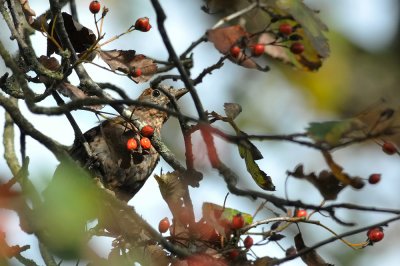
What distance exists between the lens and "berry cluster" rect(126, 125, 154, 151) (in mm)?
4016

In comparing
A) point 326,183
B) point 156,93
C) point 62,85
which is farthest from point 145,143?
point 156,93

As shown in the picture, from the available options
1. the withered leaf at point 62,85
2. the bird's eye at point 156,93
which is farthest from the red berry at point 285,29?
the bird's eye at point 156,93

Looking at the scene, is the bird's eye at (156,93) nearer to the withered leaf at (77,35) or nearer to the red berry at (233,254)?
the withered leaf at (77,35)

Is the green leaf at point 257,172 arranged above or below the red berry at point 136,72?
below

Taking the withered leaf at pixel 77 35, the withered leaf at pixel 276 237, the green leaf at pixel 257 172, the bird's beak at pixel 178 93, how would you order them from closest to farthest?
1. the withered leaf at pixel 276 237
2. the green leaf at pixel 257 172
3. the withered leaf at pixel 77 35
4. the bird's beak at pixel 178 93

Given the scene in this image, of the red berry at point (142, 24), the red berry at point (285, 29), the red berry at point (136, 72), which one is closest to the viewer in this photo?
the red berry at point (285, 29)

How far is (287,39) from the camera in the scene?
10.8ft

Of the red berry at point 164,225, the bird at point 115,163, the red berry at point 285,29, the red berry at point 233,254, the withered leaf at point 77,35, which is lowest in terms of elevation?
the red berry at point 233,254

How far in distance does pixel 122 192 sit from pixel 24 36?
1936 millimetres

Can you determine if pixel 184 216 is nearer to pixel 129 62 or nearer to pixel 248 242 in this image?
pixel 248 242

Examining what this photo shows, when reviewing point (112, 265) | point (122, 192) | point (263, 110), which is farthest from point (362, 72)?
point (112, 265)

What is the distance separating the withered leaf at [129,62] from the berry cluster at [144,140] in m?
0.28

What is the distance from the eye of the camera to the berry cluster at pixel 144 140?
158 inches

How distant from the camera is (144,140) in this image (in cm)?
425
